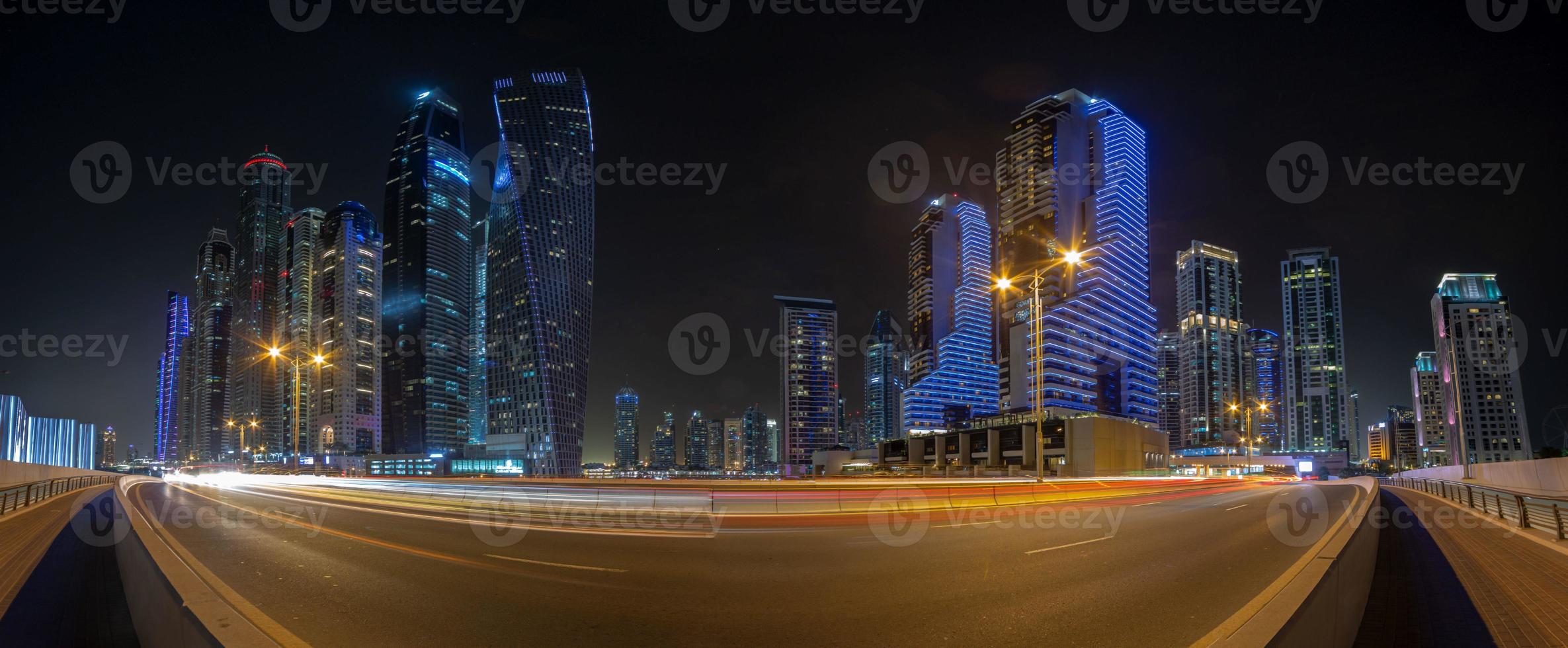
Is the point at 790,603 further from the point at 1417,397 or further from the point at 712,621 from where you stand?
the point at 1417,397

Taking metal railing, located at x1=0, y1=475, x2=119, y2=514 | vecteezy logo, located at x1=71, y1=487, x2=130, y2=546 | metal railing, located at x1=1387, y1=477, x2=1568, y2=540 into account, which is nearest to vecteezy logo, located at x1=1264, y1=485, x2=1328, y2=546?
metal railing, located at x1=1387, y1=477, x2=1568, y2=540

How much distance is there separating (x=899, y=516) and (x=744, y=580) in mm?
11425

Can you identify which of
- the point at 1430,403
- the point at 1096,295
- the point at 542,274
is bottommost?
the point at 1430,403

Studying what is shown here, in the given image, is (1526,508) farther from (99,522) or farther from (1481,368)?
(1481,368)

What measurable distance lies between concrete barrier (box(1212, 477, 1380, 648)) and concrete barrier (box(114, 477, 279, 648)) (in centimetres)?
614

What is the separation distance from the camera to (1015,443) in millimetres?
100938

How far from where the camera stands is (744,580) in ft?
36.0

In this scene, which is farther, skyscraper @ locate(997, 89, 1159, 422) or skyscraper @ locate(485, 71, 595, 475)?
skyscraper @ locate(997, 89, 1159, 422)

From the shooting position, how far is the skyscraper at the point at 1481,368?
108875 millimetres

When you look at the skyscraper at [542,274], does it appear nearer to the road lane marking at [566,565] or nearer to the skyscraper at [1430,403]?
the road lane marking at [566,565]

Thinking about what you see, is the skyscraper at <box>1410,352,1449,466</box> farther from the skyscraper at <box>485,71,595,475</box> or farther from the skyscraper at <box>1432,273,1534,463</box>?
the skyscraper at <box>485,71,595,475</box>

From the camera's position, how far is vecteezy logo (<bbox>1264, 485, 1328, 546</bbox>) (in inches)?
645

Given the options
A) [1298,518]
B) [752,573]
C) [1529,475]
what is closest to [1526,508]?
[1298,518]

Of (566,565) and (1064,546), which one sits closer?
(566,565)
